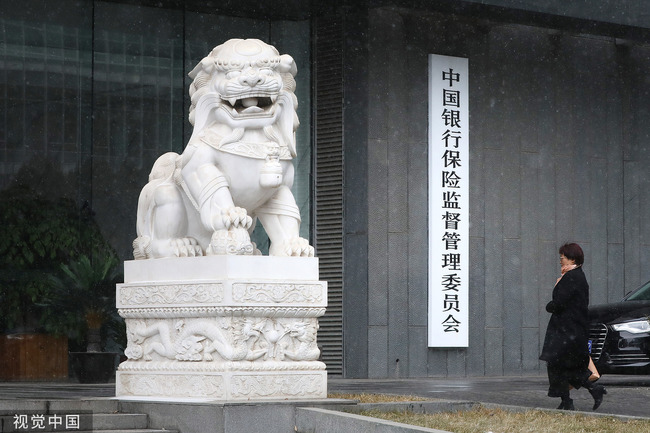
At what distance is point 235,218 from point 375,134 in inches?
350

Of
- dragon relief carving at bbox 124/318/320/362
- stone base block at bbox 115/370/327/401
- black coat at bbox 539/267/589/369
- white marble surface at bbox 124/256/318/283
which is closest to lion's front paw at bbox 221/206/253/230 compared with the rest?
A: white marble surface at bbox 124/256/318/283

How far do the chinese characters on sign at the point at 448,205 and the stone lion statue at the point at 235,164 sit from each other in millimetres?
8556

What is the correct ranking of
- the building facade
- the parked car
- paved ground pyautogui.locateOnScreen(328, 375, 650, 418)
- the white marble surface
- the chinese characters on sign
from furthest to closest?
the chinese characters on sign → the building facade → the parked car → paved ground pyautogui.locateOnScreen(328, 375, 650, 418) → the white marble surface

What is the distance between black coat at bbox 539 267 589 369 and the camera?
→ 11.4m

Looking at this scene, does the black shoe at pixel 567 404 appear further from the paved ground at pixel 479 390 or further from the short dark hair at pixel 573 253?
the short dark hair at pixel 573 253

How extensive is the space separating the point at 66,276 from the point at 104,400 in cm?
798

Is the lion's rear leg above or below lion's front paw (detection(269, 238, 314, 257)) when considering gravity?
above

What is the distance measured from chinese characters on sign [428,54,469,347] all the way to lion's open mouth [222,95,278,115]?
8915mm

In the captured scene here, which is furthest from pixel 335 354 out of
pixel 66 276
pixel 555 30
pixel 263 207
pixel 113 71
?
pixel 263 207

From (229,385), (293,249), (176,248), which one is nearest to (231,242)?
(293,249)

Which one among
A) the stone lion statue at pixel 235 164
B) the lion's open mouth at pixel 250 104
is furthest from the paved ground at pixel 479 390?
the lion's open mouth at pixel 250 104

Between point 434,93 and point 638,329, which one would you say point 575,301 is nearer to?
point 638,329

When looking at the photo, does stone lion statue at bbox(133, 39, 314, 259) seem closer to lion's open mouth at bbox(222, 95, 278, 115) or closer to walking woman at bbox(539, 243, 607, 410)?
lion's open mouth at bbox(222, 95, 278, 115)

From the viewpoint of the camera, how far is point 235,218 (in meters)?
9.80
